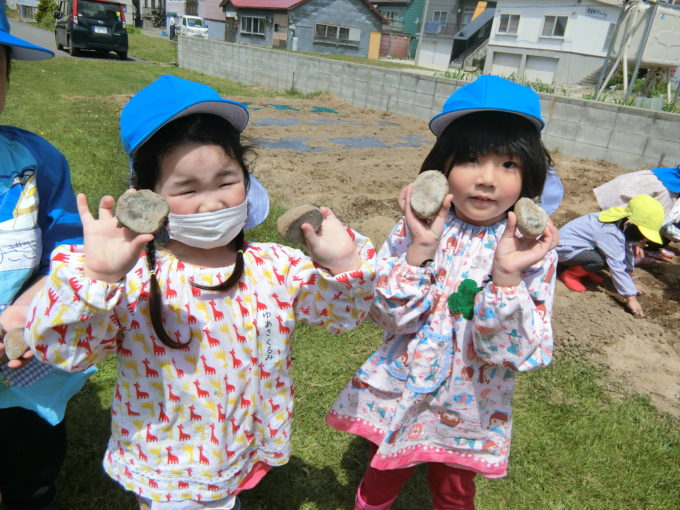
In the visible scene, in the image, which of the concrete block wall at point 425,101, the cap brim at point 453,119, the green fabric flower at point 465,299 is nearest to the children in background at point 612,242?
the cap brim at point 453,119

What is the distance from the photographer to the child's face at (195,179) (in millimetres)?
1476

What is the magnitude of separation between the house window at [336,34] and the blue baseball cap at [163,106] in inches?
1373

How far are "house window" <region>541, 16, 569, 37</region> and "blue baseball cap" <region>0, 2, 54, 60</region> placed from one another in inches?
1020

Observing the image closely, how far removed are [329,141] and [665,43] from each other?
40.4 feet

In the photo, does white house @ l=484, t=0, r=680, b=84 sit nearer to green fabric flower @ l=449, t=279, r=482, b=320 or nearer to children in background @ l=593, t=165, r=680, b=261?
children in background @ l=593, t=165, r=680, b=261

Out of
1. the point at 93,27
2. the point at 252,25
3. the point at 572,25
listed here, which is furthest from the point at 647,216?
the point at 252,25

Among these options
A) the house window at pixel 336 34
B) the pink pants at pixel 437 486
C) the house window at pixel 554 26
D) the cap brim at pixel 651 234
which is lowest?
the pink pants at pixel 437 486

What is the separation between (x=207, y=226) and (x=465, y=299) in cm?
91

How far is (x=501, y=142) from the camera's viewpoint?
1.74m

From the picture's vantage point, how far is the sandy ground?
386cm

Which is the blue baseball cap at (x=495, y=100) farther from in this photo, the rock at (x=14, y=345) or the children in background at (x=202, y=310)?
the rock at (x=14, y=345)

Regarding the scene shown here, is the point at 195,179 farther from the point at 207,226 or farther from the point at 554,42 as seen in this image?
the point at 554,42

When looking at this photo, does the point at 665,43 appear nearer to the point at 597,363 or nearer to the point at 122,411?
the point at 597,363

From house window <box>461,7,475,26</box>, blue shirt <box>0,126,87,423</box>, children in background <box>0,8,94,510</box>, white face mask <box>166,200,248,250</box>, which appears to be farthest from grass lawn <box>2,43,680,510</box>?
house window <box>461,7,475,26</box>
